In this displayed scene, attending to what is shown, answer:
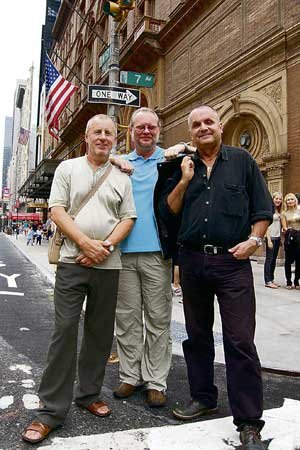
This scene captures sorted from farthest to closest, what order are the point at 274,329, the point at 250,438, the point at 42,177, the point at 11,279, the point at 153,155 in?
the point at 42,177 → the point at 11,279 → the point at 274,329 → the point at 153,155 → the point at 250,438

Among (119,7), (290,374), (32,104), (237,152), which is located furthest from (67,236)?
(32,104)

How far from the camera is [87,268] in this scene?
9.56 ft

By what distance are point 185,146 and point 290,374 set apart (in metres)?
2.55

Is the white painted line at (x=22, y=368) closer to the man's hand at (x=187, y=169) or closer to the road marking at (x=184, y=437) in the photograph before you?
the road marking at (x=184, y=437)

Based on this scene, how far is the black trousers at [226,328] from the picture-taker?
103 inches

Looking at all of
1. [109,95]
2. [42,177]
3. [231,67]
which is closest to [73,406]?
[109,95]

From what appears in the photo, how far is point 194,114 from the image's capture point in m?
2.94

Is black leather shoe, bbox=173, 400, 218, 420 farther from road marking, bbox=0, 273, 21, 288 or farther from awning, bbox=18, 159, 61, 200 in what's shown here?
awning, bbox=18, 159, 61, 200

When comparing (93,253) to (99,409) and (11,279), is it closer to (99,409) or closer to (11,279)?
(99,409)

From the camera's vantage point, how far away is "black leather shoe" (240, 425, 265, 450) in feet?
8.00

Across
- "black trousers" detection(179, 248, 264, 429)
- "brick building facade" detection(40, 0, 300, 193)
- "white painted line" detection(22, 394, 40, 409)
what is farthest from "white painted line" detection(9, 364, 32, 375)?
"brick building facade" detection(40, 0, 300, 193)

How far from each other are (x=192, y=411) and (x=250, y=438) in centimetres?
59

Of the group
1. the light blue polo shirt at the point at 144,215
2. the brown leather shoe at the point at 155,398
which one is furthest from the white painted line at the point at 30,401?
the light blue polo shirt at the point at 144,215

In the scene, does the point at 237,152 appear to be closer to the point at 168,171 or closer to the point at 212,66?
the point at 168,171
